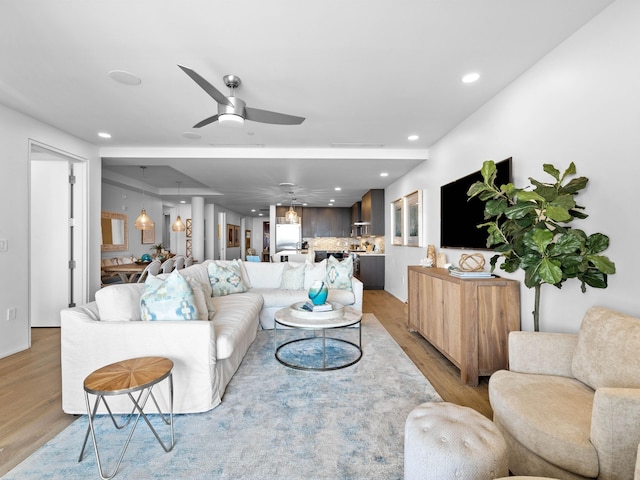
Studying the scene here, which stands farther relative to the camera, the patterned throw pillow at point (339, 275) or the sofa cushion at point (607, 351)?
the patterned throw pillow at point (339, 275)

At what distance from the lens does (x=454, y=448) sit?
1.19 m

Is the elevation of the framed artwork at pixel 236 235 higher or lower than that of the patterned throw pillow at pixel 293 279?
higher

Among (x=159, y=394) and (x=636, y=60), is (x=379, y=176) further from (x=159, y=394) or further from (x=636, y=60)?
(x=159, y=394)

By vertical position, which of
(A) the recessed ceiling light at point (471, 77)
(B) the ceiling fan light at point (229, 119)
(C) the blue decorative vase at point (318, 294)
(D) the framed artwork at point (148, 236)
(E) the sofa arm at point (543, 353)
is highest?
(A) the recessed ceiling light at point (471, 77)

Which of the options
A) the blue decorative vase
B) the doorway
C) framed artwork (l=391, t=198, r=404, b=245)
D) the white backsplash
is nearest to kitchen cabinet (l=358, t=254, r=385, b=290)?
framed artwork (l=391, t=198, r=404, b=245)

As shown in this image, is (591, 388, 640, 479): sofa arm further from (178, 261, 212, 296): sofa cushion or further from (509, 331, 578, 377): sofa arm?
(178, 261, 212, 296): sofa cushion

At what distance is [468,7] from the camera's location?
183cm

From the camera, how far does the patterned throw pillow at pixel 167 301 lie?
87.8 inches

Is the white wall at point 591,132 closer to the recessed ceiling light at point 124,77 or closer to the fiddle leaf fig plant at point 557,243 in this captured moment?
the fiddle leaf fig plant at point 557,243

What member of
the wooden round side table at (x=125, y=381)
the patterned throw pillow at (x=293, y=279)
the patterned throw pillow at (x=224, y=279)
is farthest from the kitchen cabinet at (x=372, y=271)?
the wooden round side table at (x=125, y=381)

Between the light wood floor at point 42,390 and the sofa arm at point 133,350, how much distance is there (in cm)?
21

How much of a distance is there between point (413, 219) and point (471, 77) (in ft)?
9.53

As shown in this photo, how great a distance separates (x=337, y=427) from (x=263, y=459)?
518 millimetres

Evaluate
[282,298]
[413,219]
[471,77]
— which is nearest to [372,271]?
[413,219]
